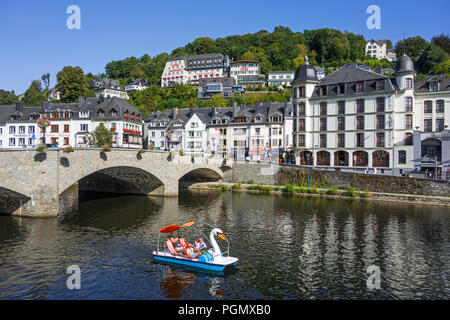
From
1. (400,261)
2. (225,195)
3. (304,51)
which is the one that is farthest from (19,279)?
(304,51)

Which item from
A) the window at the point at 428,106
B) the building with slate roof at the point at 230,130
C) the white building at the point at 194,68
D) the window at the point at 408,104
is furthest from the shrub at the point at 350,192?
the white building at the point at 194,68

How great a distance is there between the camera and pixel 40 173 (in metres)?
32.6

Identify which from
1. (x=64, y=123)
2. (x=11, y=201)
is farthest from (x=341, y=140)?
(x=64, y=123)

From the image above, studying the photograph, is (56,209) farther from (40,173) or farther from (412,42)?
(412,42)

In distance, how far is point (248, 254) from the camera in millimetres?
24469

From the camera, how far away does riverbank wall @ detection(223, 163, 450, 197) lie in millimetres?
47875

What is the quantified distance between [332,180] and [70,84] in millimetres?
101747

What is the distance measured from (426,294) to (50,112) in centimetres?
7959

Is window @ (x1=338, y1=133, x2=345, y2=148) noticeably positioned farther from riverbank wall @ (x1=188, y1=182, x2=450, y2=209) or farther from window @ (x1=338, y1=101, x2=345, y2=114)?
riverbank wall @ (x1=188, y1=182, x2=450, y2=209)

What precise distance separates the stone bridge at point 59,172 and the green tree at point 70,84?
278ft

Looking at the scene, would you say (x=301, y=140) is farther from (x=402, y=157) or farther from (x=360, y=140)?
(x=402, y=157)

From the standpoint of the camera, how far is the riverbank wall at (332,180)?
4788cm

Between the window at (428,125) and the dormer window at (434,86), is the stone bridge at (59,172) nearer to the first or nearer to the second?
the window at (428,125)

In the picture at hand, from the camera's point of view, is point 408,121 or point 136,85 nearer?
point 408,121
